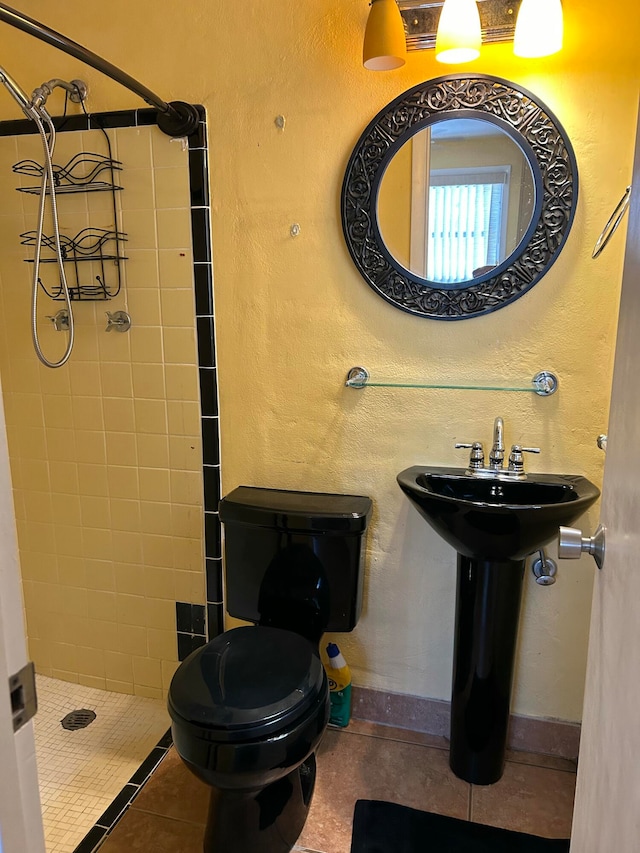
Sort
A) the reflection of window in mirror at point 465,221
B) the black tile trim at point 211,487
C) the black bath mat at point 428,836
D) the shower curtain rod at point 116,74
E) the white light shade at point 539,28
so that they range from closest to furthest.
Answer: the shower curtain rod at point 116,74, the white light shade at point 539,28, the black bath mat at point 428,836, the reflection of window in mirror at point 465,221, the black tile trim at point 211,487

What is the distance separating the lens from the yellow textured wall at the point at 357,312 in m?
1.62

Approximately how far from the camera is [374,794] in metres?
1.73

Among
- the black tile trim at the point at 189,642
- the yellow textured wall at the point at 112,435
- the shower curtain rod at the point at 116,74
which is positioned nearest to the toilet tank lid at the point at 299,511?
the yellow textured wall at the point at 112,435

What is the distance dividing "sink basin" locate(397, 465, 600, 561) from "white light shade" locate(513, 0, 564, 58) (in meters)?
1.05

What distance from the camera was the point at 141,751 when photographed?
194cm

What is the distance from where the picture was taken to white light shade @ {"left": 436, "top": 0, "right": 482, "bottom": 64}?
4.72ft

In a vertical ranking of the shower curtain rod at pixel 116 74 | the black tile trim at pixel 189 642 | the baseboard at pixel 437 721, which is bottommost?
the baseboard at pixel 437 721

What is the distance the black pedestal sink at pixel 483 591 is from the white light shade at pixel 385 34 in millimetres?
1060

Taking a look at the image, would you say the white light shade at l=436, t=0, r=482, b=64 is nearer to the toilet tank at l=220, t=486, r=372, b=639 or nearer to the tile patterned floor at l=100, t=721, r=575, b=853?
the toilet tank at l=220, t=486, r=372, b=639

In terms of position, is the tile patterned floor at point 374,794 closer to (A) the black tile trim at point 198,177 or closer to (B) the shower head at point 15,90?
(A) the black tile trim at point 198,177

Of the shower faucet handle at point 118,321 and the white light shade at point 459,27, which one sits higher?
the white light shade at point 459,27

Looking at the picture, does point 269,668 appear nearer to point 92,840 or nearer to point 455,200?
point 92,840

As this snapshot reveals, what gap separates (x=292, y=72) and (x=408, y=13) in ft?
1.11

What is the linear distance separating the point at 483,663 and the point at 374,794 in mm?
471
